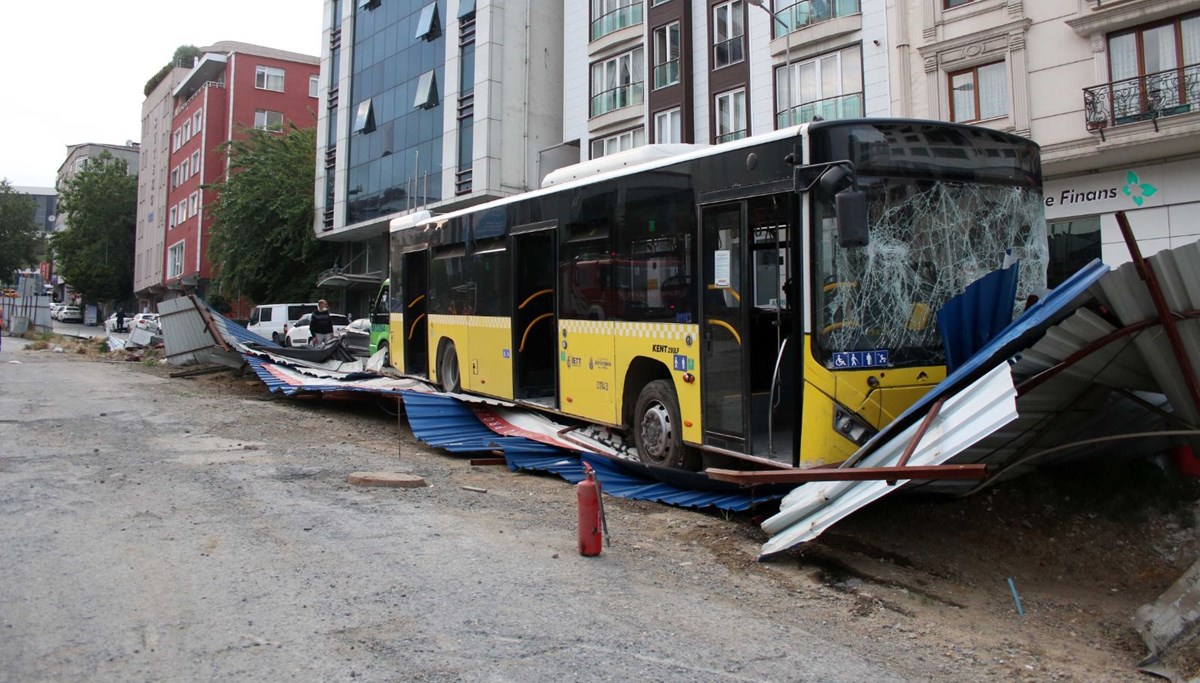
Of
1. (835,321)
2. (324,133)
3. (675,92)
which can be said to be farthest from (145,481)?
(324,133)

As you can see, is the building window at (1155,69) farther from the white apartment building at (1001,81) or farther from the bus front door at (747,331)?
the bus front door at (747,331)

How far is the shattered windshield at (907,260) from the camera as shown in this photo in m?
6.38

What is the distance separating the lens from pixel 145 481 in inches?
309

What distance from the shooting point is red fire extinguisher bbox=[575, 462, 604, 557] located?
5.80 meters

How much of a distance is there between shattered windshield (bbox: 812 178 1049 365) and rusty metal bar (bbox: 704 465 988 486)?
1166 mm

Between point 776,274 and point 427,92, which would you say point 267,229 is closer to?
point 427,92

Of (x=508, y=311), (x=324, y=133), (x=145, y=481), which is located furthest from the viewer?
(x=324, y=133)

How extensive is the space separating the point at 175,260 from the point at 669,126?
157ft

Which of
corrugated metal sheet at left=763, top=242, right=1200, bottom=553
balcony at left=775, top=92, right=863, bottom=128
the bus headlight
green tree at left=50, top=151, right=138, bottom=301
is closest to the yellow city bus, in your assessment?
the bus headlight

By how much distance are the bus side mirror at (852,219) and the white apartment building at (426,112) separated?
27016 mm

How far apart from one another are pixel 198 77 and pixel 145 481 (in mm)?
61416

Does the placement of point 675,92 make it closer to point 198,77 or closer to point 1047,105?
point 1047,105

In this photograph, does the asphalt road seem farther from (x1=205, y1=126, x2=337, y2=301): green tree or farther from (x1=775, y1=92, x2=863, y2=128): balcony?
(x1=205, y1=126, x2=337, y2=301): green tree

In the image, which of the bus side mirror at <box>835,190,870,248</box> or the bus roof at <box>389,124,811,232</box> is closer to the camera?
the bus side mirror at <box>835,190,870,248</box>
